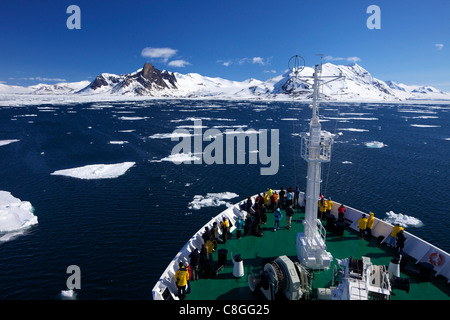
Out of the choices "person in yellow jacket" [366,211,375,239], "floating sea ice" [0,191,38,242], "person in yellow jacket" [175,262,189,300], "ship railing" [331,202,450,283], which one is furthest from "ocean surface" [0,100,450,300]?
"person in yellow jacket" [366,211,375,239]

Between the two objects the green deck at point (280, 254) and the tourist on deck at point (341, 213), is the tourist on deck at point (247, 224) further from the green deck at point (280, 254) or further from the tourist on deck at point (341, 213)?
the tourist on deck at point (341, 213)

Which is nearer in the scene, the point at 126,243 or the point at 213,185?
the point at 126,243

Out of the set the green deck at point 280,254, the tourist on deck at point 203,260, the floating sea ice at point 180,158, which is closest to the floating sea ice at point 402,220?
the green deck at point 280,254

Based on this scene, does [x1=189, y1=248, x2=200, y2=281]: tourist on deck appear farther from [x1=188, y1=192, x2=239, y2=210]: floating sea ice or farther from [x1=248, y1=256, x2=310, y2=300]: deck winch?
[x1=188, y1=192, x2=239, y2=210]: floating sea ice

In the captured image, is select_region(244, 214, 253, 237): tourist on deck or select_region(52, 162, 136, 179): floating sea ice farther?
select_region(52, 162, 136, 179): floating sea ice
